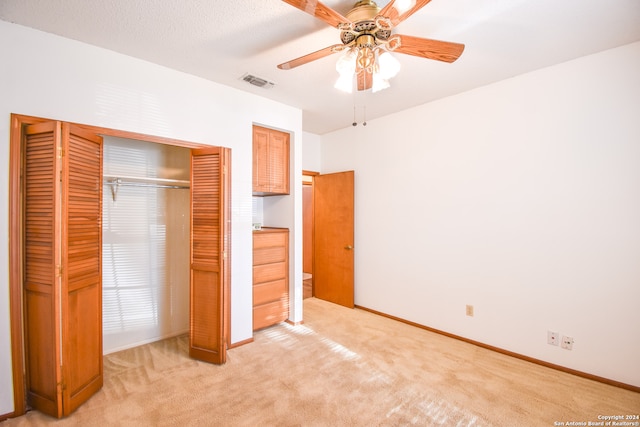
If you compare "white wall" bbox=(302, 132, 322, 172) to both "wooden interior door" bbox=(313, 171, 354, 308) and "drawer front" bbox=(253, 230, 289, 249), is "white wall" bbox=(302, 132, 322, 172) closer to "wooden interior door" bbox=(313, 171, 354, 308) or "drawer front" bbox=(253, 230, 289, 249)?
"wooden interior door" bbox=(313, 171, 354, 308)

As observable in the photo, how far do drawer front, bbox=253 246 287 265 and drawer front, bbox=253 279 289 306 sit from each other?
0.27 m

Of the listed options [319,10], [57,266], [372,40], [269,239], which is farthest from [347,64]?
[57,266]

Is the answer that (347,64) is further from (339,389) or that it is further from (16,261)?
(16,261)

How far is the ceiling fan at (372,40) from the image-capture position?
1.43 metres

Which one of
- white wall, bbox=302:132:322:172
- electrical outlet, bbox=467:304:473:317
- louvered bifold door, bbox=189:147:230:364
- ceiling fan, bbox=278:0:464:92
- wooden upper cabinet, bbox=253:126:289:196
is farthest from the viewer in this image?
white wall, bbox=302:132:322:172

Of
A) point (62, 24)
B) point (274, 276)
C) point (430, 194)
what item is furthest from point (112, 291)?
point (430, 194)

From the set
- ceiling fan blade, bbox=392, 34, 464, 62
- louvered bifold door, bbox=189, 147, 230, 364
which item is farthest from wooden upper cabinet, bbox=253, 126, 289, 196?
ceiling fan blade, bbox=392, 34, 464, 62

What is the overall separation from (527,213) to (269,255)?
8.83 ft

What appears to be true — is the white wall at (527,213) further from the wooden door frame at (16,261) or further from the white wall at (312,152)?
the wooden door frame at (16,261)

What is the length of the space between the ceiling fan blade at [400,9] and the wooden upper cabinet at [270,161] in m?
2.07

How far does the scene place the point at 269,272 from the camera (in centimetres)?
335

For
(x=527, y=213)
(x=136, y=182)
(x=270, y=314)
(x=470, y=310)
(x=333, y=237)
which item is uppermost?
(x=136, y=182)

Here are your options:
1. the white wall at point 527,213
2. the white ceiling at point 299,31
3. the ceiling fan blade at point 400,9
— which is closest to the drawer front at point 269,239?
the white wall at point 527,213

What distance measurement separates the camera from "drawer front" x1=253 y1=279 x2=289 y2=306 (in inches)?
128
